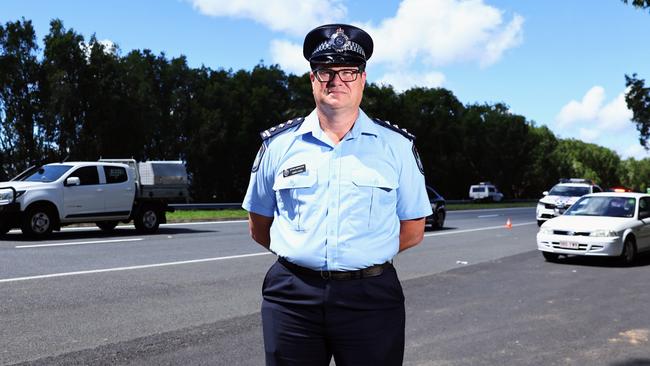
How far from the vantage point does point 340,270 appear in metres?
2.50

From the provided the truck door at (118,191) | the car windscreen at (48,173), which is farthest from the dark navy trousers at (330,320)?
the truck door at (118,191)

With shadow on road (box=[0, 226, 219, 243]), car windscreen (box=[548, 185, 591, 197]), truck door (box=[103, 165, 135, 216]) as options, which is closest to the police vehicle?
car windscreen (box=[548, 185, 591, 197])

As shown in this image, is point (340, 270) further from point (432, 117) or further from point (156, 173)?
point (432, 117)

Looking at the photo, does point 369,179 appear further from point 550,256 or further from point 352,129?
point 550,256

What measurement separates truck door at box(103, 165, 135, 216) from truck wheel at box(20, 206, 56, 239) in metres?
1.57

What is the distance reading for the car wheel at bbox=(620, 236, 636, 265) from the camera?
1227cm

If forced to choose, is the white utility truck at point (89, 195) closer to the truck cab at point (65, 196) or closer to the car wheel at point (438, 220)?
the truck cab at point (65, 196)

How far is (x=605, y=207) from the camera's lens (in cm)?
1352

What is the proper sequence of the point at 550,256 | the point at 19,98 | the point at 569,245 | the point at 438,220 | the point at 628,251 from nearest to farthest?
the point at 569,245, the point at 628,251, the point at 550,256, the point at 438,220, the point at 19,98

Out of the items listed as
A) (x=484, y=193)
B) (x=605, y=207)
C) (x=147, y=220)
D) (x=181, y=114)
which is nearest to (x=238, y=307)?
(x=605, y=207)

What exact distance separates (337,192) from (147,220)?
15598 millimetres

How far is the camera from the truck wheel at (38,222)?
14.7m

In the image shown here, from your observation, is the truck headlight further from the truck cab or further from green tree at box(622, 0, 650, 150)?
green tree at box(622, 0, 650, 150)

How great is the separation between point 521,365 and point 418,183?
316cm
